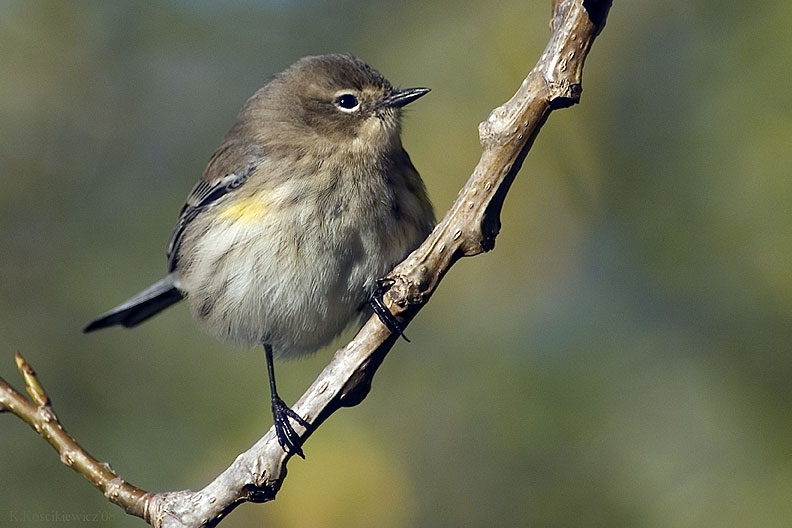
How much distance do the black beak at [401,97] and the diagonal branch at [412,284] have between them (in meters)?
1.47

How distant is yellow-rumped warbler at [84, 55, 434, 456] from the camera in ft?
12.5

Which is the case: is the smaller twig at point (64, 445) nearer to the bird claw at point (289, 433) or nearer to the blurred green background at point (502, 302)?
the bird claw at point (289, 433)

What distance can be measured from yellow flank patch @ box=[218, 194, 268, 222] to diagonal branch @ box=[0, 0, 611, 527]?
42.9 inches

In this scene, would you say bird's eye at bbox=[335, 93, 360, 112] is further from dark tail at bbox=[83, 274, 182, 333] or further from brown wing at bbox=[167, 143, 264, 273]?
dark tail at bbox=[83, 274, 182, 333]

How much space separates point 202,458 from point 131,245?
4.49ft

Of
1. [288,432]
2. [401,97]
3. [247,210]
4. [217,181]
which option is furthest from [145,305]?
[288,432]

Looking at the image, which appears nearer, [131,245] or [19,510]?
[19,510]

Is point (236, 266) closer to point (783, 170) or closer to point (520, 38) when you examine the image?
point (520, 38)

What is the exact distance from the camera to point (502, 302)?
4.44 m

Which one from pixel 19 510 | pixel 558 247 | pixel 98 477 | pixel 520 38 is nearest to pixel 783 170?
pixel 558 247

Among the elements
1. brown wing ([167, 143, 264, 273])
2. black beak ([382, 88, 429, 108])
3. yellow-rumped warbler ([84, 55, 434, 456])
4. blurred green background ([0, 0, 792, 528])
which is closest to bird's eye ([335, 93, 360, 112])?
yellow-rumped warbler ([84, 55, 434, 456])

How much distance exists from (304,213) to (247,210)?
303 mm

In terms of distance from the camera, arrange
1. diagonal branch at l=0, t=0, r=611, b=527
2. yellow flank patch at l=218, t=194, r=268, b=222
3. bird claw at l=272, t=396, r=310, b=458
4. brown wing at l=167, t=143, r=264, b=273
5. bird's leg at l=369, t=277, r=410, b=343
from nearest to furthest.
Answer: diagonal branch at l=0, t=0, r=611, b=527 < bird's leg at l=369, t=277, r=410, b=343 < bird claw at l=272, t=396, r=310, b=458 < yellow flank patch at l=218, t=194, r=268, b=222 < brown wing at l=167, t=143, r=264, b=273

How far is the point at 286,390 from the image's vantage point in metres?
4.79
